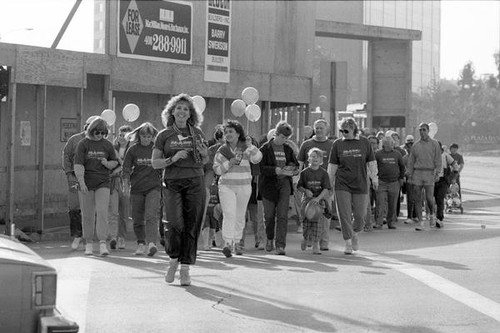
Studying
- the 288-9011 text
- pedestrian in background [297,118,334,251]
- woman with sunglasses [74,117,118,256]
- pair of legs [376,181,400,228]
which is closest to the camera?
woman with sunglasses [74,117,118,256]

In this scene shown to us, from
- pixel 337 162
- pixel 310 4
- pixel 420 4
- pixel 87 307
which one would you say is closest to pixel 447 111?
pixel 420 4

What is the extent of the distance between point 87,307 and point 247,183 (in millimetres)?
4546

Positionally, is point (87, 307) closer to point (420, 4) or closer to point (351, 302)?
point (351, 302)

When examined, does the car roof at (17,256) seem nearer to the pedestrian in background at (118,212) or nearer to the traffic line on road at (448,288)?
the traffic line on road at (448,288)

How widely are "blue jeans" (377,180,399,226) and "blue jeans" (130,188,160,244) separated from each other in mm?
6383

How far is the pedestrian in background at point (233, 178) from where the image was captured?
487 inches

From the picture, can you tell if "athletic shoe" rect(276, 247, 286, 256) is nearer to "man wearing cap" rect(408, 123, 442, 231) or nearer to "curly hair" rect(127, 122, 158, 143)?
"curly hair" rect(127, 122, 158, 143)

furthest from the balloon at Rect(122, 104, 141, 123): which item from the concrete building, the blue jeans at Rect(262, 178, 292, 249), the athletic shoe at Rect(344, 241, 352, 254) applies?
the athletic shoe at Rect(344, 241, 352, 254)

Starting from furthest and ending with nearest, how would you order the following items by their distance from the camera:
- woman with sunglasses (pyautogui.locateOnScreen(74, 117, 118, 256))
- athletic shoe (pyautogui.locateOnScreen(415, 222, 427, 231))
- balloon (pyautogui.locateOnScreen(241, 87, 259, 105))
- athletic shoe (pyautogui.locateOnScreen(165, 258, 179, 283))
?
1. balloon (pyautogui.locateOnScreen(241, 87, 259, 105))
2. athletic shoe (pyautogui.locateOnScreen(415, 222, 427, 231))
3. woman with sunglasses (pyautogui.locateOnScreen(74, 117, 118, 256))
4. athletic shoe (pyautogui.locateOnScreen(165, 258, 179, 283))

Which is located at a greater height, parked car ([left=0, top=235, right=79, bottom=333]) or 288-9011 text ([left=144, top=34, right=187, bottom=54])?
288-9011 text ([left=144, top=34, right=187, bottom=54])

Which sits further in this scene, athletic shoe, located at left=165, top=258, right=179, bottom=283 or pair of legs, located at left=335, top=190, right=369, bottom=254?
pair of legs, located at left=335, top=190, right=369, bottom=254

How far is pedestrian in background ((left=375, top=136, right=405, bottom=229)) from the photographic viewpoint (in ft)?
60.5

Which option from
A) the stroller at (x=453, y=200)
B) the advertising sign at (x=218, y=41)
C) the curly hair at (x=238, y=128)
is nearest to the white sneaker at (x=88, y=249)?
the curly hair at (x=238, y=128)

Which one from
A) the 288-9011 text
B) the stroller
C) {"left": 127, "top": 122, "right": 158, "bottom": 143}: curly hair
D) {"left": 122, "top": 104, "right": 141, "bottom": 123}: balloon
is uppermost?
the 288-9011 text
